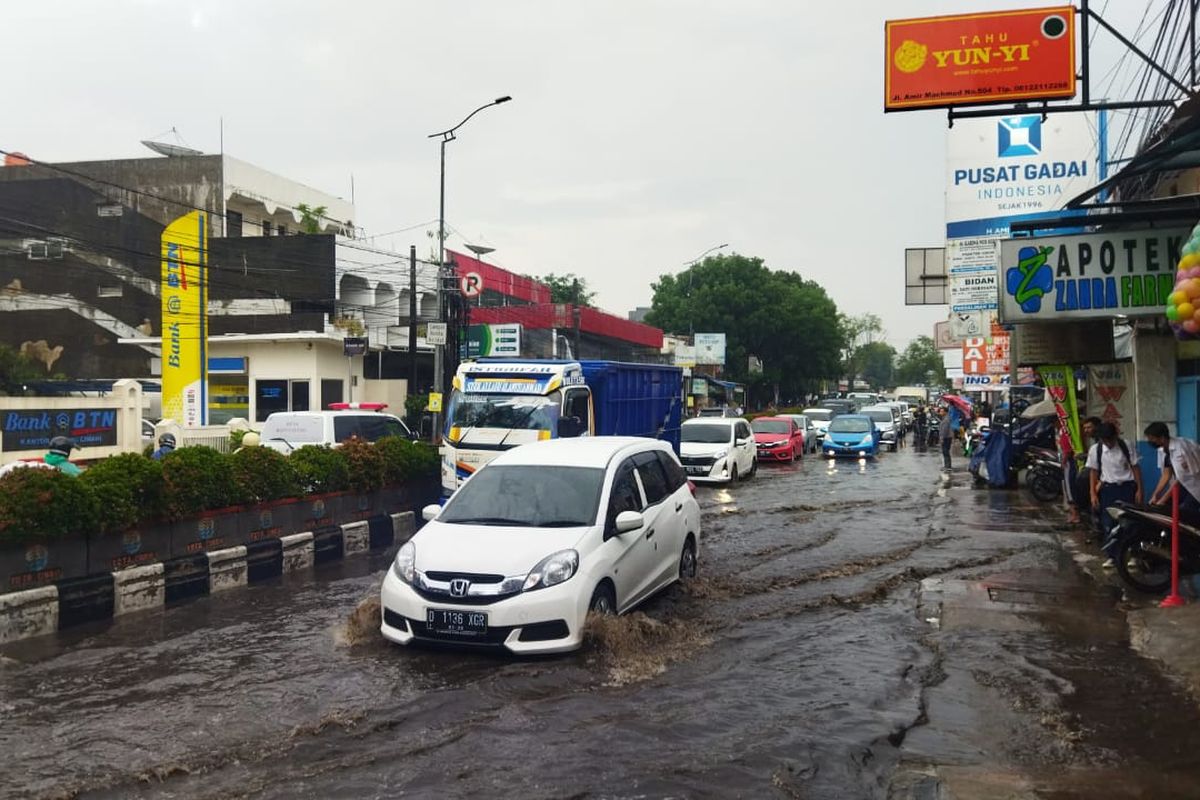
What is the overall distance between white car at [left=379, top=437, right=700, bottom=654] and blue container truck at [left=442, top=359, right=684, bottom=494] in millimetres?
5030

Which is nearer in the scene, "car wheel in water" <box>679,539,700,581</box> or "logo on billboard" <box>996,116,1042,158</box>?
"car wheel in water" <box>679,539,700,581</box>

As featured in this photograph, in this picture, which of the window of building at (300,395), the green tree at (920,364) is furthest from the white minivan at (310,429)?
the green tree at (920,364)

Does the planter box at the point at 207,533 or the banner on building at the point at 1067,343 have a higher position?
the banner on building at the point at 1067,343

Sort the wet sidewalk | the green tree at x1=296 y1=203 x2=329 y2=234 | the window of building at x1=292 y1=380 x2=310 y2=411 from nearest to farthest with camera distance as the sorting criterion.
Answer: the wet sidewalk < the window of building at x1=292 y1=380 x2=310 y2=411 < the green tree at x1=296 y1=203 x2=329 y2=234

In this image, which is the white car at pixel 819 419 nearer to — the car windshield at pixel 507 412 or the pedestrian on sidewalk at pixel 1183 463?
the car windshield at pixel 507 412

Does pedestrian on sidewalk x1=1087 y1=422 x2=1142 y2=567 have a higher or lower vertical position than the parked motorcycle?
higher

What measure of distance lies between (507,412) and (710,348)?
1824 inches

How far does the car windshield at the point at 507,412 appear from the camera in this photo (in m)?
14.8

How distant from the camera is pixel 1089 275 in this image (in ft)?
29.1

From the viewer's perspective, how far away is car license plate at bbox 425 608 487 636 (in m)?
7.08

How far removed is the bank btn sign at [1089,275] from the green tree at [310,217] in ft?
129

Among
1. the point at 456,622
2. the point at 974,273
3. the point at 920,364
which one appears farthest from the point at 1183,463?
the point at 920,364

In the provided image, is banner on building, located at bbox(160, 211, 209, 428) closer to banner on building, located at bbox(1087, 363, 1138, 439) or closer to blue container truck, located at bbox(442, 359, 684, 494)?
blue container truck, located at bbox(442, 359, 684, 494)

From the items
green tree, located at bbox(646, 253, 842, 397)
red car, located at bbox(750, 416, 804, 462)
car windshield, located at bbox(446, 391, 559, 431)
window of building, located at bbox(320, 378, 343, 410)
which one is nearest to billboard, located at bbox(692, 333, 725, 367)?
green tree, located at bbox(646, 253, 842, 397)
